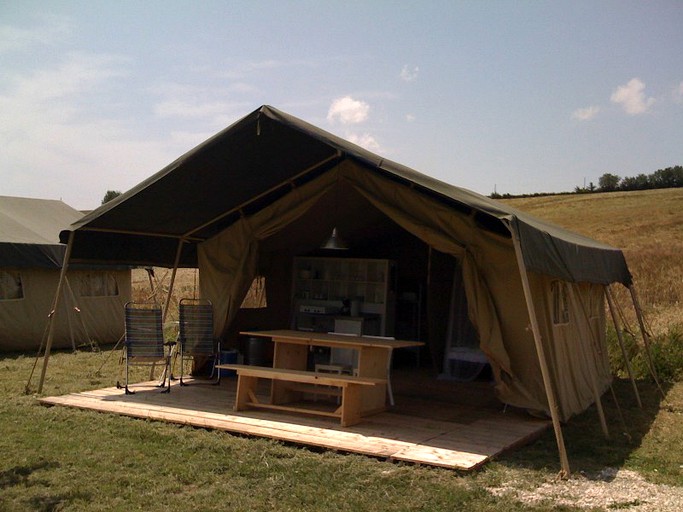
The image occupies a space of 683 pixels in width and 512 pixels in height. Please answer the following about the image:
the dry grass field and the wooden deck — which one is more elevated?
the dry grass field

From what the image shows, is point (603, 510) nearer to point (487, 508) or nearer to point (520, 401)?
point (487, 508)

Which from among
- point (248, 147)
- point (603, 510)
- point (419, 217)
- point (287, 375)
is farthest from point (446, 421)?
point (248, 147)

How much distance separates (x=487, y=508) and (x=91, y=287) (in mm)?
9887

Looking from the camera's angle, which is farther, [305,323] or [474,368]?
[305,323]

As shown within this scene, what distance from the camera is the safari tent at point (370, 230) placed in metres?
6.39

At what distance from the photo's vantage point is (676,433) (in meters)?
Answer: 6.69

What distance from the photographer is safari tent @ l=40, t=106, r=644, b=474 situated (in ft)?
21.0

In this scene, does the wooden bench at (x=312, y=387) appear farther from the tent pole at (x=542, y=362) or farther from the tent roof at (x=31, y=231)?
the tent roof at (x=31, y=231)

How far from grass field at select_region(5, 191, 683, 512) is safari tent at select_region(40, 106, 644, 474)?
510 millimetres

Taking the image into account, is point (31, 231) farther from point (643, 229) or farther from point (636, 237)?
point (643, 229)

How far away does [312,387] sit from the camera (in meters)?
6.99

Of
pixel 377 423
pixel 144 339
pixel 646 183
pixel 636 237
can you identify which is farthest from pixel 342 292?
pixel 646 183

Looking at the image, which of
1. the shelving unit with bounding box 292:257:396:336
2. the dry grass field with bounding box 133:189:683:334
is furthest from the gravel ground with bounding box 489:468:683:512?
the dry grass field with bounding box 133:189:683:334

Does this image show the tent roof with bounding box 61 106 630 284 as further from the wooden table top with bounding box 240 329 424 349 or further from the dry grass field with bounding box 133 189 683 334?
the dry grass field with bounding box 133 189 683 334
